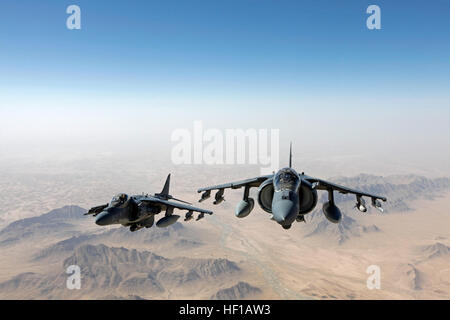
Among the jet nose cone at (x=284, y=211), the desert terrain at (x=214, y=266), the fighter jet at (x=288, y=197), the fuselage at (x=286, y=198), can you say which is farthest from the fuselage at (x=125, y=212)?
the desert terrain at (x=214, y=266)

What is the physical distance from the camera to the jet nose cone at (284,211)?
40.4ft

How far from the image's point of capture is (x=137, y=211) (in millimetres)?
19609

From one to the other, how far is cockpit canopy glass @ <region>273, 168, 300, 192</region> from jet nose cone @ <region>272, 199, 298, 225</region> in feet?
4.20

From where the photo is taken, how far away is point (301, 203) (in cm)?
1543

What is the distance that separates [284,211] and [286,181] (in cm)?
247

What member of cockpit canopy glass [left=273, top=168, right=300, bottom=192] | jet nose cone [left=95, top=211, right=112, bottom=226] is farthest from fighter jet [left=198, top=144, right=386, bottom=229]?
jet nose cone [left=95, top=211, right=112, bottom=226]

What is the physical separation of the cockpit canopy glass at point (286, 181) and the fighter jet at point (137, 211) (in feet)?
18.3

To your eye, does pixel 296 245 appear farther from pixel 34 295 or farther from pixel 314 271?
pixel 34 295

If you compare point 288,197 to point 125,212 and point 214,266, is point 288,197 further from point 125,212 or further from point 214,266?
point 214,266

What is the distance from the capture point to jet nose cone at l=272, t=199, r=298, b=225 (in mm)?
12320

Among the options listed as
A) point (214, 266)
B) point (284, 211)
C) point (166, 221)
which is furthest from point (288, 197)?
point (214, 266)
